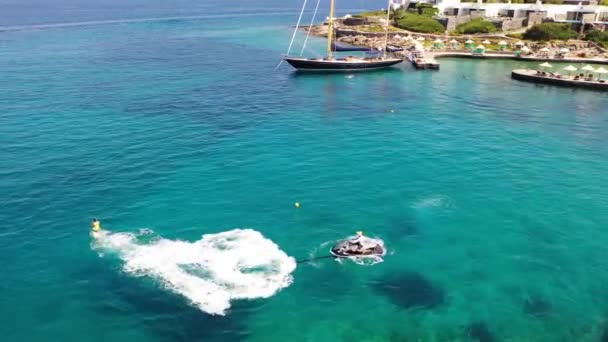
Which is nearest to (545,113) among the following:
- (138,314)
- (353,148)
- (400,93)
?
(400,93)

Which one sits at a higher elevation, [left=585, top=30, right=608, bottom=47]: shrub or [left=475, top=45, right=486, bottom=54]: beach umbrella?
[left=585, top=30, right=608, bottom=47]: shrub

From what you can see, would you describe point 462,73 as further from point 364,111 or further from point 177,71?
point 177,71

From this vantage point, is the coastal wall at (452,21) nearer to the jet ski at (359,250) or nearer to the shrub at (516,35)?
the shrub at (516,35)

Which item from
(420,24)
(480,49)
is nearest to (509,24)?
(420,24)

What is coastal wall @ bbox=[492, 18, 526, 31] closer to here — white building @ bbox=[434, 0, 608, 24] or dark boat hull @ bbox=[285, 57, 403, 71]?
white building @ bbox=[434, 0, 608, 24]

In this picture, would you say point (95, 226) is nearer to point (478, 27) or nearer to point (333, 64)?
point (333, 64)

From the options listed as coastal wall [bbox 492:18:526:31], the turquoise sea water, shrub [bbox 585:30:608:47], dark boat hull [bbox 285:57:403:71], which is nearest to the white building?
coastal wall [bbox 492:18:526:31]
